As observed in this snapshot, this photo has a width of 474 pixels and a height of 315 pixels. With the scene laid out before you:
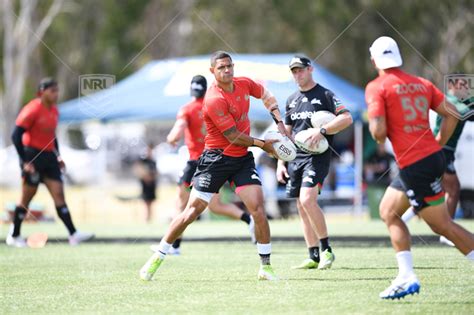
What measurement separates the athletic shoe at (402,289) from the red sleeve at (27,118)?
8.35 meters

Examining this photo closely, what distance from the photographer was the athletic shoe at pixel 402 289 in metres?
8.20

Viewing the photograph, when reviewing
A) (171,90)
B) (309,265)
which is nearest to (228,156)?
(309,265)

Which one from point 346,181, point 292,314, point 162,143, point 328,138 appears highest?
Answer: point 328,138

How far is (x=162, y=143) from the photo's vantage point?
5409 centimetres

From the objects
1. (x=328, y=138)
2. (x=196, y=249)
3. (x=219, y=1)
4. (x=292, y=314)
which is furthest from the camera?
(x=219, y=1)

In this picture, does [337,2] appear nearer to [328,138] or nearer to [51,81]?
[51,81]

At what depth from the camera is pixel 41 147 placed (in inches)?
606

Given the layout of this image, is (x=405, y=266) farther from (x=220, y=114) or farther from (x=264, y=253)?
(x=220, y=114)

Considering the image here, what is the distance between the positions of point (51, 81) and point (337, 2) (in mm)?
26171

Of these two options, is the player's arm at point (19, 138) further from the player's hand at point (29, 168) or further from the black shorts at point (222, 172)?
the black shorts at point (222, 172)

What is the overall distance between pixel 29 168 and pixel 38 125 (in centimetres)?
71

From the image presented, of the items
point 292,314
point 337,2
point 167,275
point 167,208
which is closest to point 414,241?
point 167,275

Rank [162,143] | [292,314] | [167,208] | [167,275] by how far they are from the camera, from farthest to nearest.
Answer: [162,143], [167,208], [167,275], [292,314]

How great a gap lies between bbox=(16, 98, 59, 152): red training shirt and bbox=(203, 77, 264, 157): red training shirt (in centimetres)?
552
